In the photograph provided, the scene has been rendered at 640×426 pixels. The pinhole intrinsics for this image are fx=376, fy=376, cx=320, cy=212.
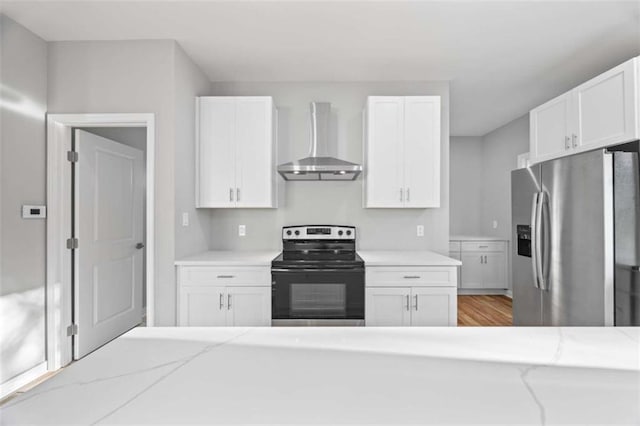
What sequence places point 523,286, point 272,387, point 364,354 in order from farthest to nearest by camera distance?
1. point 523,286
2. point 364,354
3. point 272,387

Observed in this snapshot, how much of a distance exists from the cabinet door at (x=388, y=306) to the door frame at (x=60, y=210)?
1578 mm

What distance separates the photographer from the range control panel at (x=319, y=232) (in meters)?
3.46

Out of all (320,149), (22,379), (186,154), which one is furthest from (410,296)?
(22,379)

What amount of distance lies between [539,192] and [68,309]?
369 centimetres

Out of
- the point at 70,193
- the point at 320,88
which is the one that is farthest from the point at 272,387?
the point at 320,88

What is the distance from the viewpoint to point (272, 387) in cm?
67

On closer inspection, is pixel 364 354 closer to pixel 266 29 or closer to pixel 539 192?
pixel 266 29

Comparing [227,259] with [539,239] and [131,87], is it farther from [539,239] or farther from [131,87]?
[539,239]

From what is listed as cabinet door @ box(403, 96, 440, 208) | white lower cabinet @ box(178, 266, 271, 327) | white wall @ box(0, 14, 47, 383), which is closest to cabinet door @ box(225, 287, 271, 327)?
white lower cabinet @ box(178, 266, 271, 327)

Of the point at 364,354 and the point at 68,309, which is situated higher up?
the point at 364,354

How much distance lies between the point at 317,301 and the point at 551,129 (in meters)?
2.59

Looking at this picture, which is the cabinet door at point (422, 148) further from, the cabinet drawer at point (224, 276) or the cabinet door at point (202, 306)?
the cabinet door at point (202, 306)

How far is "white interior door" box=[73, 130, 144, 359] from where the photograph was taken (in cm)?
293

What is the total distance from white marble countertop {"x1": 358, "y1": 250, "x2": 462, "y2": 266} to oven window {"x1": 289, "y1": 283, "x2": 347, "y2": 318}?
0.33 m
